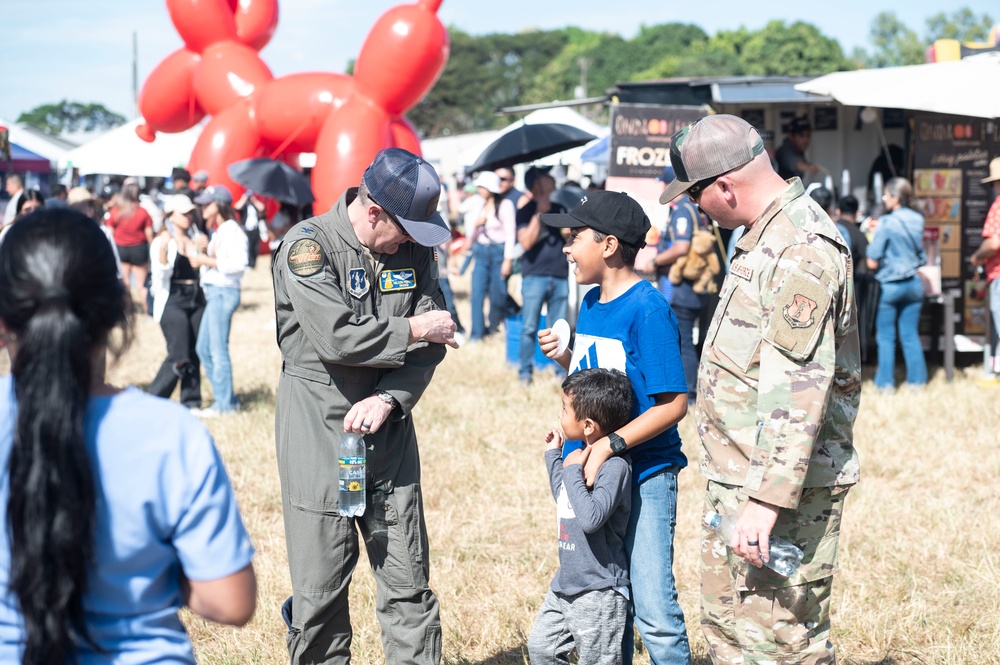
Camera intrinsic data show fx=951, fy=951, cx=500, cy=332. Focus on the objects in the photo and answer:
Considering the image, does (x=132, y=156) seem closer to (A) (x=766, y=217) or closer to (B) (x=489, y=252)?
(B) (x=489, y=252)

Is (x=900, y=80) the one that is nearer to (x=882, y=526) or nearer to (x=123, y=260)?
(x=882, y=526)

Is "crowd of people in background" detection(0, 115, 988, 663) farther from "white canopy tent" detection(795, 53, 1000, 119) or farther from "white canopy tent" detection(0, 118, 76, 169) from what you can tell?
"white canopy tent" detection(0, 118, 76, 169)

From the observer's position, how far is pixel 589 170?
22.4 metres

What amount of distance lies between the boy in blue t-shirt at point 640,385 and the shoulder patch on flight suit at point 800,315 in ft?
1.99

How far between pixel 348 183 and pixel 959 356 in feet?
23.1

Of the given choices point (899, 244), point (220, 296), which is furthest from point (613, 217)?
point (899, 244)

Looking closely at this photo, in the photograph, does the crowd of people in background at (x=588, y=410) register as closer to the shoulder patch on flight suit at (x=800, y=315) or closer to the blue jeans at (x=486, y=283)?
the shoulder patch on flight suit at (x=800, y=315)

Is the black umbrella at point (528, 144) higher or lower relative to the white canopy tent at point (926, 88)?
lower

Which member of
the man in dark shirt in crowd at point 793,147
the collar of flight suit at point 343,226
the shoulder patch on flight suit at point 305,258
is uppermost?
the man in dark shirt in crowd at point 793,147

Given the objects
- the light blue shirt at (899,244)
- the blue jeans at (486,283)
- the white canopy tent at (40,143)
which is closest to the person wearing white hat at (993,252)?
the light blue shirt at (899,244)

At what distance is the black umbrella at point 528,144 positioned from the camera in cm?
977

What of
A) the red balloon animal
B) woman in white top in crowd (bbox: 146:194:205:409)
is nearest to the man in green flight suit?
woman in white top in crowd (bbox: 146:194:205:409)

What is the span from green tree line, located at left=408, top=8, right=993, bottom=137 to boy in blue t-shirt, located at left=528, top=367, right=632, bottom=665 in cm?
6367

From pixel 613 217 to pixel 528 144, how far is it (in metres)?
6.84
